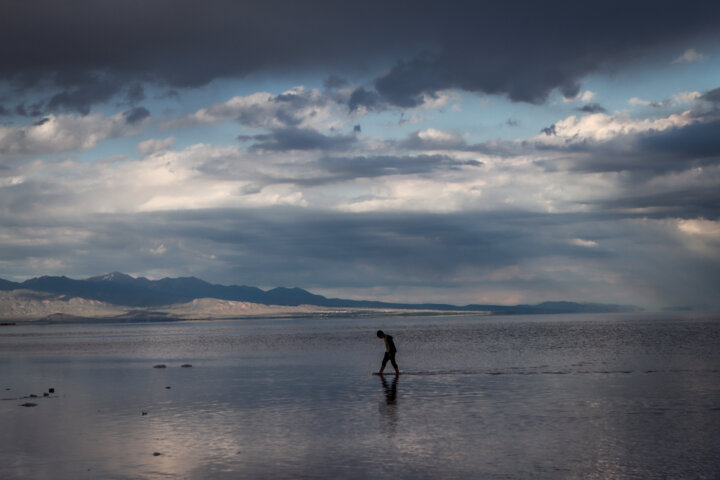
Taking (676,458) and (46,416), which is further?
(46,416)

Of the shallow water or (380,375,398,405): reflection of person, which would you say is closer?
the shallow water

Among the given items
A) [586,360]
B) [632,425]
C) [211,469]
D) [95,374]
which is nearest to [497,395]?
[632,425]

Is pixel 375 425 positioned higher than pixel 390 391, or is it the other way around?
pixel 375 425

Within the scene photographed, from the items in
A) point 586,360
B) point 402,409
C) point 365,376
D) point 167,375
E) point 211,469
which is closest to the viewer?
point 211,469

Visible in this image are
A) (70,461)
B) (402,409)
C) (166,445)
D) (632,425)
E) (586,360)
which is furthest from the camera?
(586,360)

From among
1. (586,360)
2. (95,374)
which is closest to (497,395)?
(586,360)

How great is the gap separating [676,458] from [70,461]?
1477 cm

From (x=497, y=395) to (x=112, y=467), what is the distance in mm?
16980

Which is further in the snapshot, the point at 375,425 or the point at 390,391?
the point at 390,391

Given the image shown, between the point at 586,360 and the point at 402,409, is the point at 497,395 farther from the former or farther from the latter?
the point at 586,360

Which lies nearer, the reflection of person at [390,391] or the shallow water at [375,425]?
the shallow water at [375,425]

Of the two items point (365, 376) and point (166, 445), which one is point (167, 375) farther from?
point (166, 445)

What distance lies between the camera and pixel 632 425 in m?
22.3

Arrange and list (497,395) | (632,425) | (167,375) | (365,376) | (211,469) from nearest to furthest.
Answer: (211,469) → (632,425) → (497,395) → (365,376) → (167,375)
